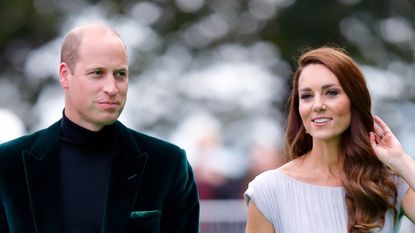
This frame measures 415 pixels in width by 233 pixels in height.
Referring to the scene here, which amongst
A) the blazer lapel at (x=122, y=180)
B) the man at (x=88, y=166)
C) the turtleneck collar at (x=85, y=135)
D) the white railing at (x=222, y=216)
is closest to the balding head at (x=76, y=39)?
the man at (x=88, y=166)

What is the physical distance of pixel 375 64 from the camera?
18.8 metres

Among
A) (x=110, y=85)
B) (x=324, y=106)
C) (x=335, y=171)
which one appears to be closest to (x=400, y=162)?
(x=335, y=171)

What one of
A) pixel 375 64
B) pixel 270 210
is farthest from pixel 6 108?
pixel 270 210

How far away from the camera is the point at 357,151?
7.24 metres

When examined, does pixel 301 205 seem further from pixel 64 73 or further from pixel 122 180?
pixel 64 73

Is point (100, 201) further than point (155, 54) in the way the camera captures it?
No

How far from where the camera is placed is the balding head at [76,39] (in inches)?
267

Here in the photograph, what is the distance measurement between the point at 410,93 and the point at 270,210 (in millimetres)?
12067

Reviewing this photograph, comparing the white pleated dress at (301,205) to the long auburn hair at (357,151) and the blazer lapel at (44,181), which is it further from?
the blazer lapel at (44,181)

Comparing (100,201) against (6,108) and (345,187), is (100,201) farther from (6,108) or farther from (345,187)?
(6,108)

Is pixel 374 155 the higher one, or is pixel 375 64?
pixel 375 64

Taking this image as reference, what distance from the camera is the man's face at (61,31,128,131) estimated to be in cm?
664

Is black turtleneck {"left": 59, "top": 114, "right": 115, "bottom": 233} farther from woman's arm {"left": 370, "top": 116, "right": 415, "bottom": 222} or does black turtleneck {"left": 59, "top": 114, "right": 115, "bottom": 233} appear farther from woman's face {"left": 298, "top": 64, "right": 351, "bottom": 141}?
woman's arm {"left": 370, "top": 116, "right": 415, "bottom": 222}

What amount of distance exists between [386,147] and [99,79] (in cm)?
169
